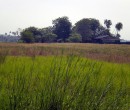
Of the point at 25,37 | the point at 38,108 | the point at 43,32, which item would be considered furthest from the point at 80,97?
the point at 43,32

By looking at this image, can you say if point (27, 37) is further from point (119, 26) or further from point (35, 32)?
point (119, 26)

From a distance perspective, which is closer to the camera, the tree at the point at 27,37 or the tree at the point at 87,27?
the tree at the point at 27,37

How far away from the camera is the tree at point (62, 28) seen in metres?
66.4

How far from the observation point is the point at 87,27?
2844 inches

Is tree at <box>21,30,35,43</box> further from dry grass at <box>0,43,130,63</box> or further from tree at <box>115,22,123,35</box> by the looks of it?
tree at <box>115,22,123,35</box>

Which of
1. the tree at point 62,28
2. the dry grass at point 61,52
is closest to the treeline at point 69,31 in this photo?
the tree at point 62,28

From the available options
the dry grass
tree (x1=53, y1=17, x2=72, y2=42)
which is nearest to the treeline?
tree (x1=53, y1=17, x2=72, y2=42)

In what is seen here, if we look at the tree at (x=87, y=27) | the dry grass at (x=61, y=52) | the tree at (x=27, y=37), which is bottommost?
the dry grass at (x=61, y=52)

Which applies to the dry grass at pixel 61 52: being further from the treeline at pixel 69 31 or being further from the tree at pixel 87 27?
the tree at pixel 87 27

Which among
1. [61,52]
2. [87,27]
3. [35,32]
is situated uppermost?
[87,27]

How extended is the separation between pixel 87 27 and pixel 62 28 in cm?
855

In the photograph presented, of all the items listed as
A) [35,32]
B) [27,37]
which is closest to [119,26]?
[35,32]

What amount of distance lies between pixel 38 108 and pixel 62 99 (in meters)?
0.30

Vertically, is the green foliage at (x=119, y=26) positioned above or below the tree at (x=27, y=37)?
above
